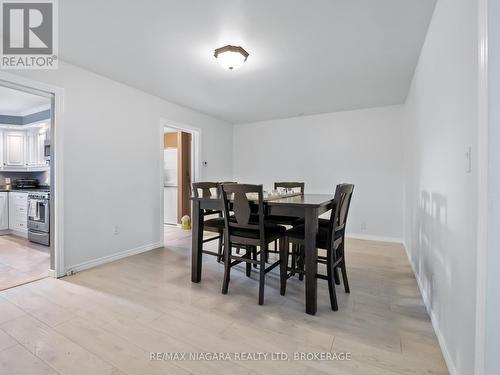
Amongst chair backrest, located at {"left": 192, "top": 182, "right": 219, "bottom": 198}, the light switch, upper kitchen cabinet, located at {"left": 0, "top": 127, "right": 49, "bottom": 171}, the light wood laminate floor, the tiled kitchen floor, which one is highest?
upper kitchen cabinet, located at {"left": 0, "top": 127, "right": 49, "bottom": 171}

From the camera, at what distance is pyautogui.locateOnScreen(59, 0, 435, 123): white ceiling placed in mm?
1846

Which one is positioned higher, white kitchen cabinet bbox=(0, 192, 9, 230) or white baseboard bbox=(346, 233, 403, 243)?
white kitchen cabinet bbox=(0, 192, 9, 230)

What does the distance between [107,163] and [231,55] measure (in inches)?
77.5

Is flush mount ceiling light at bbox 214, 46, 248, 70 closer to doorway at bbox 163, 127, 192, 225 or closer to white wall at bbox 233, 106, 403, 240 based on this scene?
white wall at bbox 233, 106, 403, 240

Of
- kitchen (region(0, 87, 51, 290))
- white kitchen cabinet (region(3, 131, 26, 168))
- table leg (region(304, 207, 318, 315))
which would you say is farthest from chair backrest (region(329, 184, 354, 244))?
white kitchen cabinet (region(3, 131, 26, 168))

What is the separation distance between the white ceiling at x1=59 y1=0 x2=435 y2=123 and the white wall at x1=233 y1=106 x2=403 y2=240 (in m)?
0.75

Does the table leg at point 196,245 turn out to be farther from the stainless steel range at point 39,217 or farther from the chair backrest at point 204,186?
the stainless steel range at point 39,217

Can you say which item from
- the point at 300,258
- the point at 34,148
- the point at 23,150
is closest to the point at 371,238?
the point at 300,258

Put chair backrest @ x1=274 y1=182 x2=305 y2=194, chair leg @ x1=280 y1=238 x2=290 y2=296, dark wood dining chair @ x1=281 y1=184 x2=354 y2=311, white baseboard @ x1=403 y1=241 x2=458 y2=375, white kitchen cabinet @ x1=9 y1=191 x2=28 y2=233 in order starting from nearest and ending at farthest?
white baseboard @ x1=403 y1=241 x2=458 y2=375 → dark wood dining chair @ x1=281 y1=184 x2=354 y2=311 → chair leg @ x1=280 y1=238 x2=290 y2=296 → chair backrest @ x1=274 y1=182 x2=305 y2=194 → white kitchen cabinet @ x1=9 y1=191 x2=28 y2=233

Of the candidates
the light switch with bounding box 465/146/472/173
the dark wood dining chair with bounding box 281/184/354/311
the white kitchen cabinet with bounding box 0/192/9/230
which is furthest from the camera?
the white kitchen cabinet with bounding box 0/192/9/230

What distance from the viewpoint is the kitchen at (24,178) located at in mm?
3684

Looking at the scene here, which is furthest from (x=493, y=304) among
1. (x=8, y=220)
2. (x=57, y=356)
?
(x=8, y=220)

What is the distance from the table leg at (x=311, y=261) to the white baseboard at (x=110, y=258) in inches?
96.9

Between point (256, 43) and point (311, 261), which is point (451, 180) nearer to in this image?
point (311, 261)
